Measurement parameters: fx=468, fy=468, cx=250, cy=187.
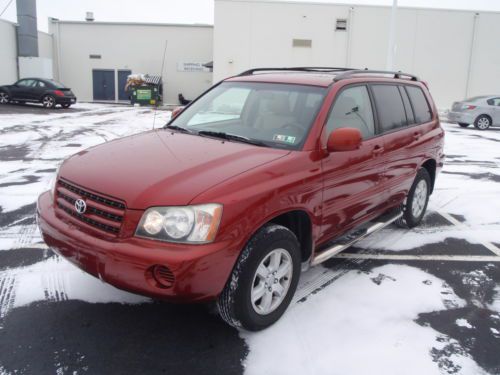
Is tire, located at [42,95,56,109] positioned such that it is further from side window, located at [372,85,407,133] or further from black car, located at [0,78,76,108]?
side window, located at [372,85,407,133]

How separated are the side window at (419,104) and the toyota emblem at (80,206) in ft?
12.3

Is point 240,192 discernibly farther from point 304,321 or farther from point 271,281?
point 304,321

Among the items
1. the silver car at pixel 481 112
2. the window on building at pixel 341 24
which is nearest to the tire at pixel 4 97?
the window on building at pixel 341 24

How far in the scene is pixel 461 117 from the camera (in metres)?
18.4

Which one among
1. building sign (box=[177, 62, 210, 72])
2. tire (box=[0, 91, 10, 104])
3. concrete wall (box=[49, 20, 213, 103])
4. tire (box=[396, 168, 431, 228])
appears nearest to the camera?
tire (box=[396, 168, 431, 228])

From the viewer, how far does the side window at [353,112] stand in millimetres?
3822

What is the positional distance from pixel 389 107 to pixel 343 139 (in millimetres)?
1473

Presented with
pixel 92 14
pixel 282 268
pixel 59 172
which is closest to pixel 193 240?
pixel 282 268

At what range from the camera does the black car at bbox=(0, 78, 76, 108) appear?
23031 millimetres

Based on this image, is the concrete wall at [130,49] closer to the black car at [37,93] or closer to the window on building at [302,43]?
the window on building at [302,43]

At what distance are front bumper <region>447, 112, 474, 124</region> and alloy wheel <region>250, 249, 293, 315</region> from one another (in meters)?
17.3

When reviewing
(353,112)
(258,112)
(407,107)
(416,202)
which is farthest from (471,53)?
(258,112)

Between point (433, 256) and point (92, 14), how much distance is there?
36.9m

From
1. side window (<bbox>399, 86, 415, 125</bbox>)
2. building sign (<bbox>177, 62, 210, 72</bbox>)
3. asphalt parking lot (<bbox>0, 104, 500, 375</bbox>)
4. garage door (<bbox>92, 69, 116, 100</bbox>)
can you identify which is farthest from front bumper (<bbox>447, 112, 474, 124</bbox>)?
garage door (<bbox>92, 69, 116, 100</bbox>)
